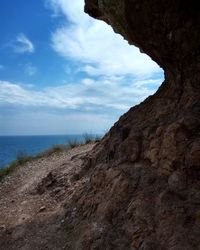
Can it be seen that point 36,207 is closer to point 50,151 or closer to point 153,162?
point 153,162

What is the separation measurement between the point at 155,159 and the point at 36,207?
3.58 metres

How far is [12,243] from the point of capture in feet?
25.8

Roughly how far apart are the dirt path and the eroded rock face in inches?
16.1

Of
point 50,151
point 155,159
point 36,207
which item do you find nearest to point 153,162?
point 155,159

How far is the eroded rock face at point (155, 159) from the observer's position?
5820 mm

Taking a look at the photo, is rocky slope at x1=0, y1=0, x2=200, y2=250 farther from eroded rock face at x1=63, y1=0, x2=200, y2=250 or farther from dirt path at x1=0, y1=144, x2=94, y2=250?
dirt path at x1=0, y1=144, x2=94, y2=250

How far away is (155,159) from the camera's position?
265 inches

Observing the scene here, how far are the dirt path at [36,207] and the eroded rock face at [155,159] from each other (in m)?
0.41

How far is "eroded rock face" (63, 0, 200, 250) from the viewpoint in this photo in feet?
19.1

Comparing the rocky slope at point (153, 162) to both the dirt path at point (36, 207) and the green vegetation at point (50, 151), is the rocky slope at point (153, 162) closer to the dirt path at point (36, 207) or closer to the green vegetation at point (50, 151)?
the dirt path at point (36, 207)

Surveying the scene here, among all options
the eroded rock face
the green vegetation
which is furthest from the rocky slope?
the green vegetation

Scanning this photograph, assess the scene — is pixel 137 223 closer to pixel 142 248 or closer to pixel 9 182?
pixel 142 248

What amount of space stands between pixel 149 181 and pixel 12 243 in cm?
294

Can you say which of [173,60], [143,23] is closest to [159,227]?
[173,60]
